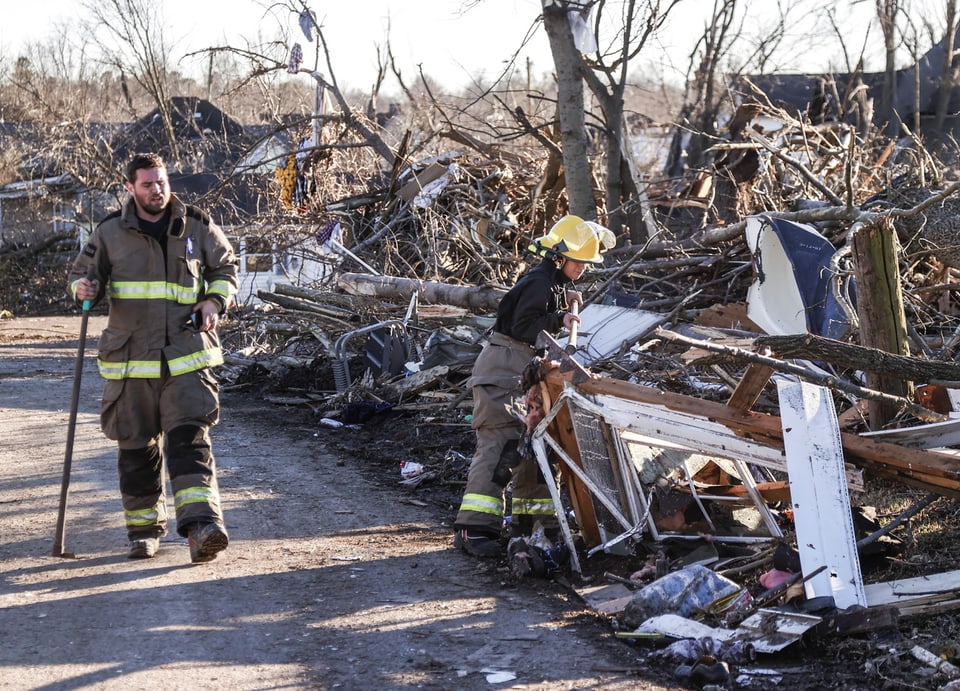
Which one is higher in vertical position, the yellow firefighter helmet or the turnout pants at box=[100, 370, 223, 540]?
the yellow firefighter helmet

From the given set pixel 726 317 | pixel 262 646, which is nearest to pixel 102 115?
pixel 726 317

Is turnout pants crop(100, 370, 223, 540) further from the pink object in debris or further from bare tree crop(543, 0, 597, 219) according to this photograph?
bare tree crop(543, 0, 597, 219)

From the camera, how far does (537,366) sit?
5.20 meters

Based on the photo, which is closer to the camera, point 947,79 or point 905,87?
point 947,79

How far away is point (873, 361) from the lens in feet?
15.1

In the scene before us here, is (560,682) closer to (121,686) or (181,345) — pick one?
(121,686)

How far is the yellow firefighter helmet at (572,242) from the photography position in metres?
5.45

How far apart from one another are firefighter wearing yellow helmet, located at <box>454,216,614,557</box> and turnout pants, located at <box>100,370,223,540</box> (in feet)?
4.20

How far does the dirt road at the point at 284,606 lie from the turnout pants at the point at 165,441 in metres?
0.26

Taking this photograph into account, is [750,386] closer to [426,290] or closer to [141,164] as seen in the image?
[141,164]

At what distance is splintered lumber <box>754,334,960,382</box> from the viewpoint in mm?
4465

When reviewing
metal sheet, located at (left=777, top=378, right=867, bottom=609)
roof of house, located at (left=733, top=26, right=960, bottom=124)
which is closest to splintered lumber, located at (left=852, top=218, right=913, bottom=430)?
metal sheet, located at (left=777, top=378, right=867, bottom=609)

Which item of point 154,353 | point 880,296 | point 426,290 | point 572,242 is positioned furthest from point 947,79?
point 154,353

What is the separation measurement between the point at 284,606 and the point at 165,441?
118 centimetres
